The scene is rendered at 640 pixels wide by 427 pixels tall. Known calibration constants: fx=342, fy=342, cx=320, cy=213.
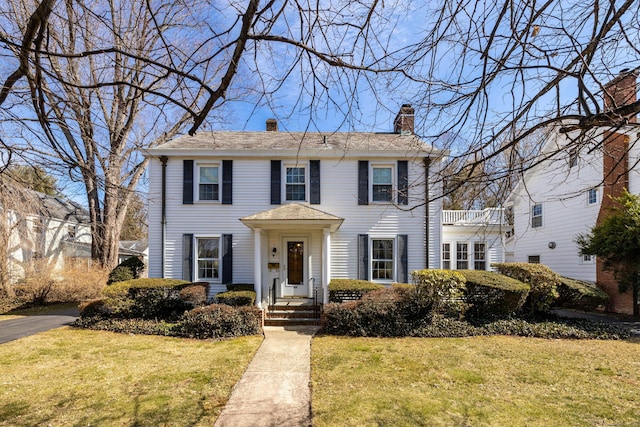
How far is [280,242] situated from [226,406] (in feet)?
23.9

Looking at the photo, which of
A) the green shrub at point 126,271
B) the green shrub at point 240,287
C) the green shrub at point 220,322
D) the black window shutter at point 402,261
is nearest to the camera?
the green shrub at point 220,322

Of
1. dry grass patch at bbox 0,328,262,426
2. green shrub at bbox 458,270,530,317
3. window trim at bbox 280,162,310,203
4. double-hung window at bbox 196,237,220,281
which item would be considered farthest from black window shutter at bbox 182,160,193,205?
green shrub at bbox 458,270,530,317

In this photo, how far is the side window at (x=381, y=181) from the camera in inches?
470

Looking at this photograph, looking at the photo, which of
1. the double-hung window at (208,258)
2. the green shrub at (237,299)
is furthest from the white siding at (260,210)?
the green shrub at (237,299)

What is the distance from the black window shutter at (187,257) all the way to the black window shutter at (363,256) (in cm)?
565

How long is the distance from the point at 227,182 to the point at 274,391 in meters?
8.04

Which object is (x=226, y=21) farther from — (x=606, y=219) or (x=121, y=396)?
(x=606, y=219)

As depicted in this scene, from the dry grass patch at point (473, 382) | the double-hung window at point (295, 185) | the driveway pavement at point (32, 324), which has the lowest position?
the driveway pavement at point (32, 324)

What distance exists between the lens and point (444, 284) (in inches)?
339

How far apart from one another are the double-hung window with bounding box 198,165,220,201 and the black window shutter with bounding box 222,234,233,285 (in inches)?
57.4

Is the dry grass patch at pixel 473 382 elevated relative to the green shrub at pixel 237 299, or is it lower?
lower

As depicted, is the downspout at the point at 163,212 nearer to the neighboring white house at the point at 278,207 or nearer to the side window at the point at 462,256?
the neighboring white house at the point at 278,207

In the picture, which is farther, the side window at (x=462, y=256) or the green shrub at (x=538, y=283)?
→ the side window at (x=462, y=256)

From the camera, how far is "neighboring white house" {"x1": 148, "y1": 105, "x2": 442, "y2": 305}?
1148 cm
